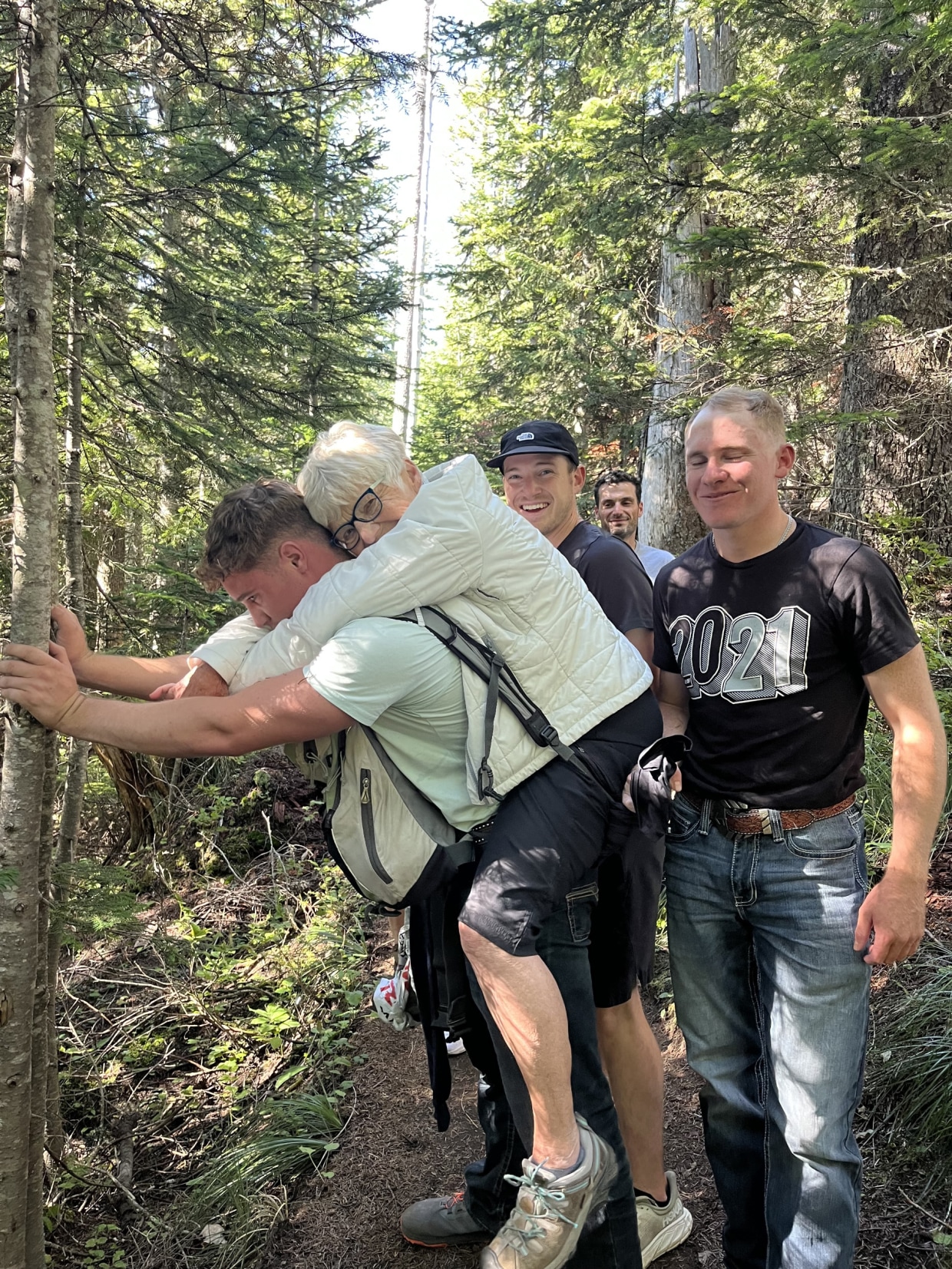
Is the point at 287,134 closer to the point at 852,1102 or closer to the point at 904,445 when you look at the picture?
the point at 904,445

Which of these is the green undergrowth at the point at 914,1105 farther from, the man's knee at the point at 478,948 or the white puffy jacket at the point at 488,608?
the white puffy jacket at the point at 488,608

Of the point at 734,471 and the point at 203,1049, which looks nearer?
the point at 734,471

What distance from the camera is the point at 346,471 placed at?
7.45 feet

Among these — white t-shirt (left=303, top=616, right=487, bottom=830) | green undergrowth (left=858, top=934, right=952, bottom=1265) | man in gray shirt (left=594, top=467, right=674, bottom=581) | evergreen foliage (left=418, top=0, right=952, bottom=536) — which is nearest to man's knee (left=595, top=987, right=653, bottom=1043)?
white t-shirt (left=303, top=616, right=487, bottom=830)

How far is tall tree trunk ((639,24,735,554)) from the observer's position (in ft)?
28.5

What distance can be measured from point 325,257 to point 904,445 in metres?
5.89

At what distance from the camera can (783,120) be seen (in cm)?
555

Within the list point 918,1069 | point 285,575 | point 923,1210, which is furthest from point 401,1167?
point 285,575

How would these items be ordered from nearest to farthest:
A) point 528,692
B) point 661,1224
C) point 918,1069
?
point 528,692, point 661,1224, point 918,1069

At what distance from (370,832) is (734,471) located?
1393mm

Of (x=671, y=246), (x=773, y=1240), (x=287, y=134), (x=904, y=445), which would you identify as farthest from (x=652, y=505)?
(x=773, y=1240)

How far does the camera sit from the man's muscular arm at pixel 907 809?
2.00m

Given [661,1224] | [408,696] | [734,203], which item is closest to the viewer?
[408,696]

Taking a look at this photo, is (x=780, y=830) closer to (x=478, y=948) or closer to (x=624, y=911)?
(x=624, y=911)
